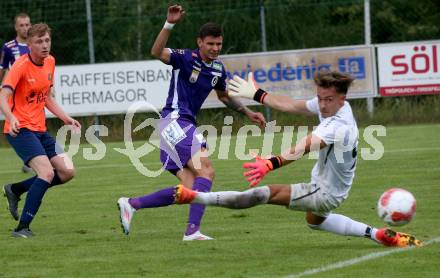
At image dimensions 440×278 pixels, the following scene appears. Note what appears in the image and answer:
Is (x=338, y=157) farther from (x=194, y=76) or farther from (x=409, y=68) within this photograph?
(x=409, y=68)

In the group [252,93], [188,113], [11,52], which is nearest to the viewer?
[252,93]

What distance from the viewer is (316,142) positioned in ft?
24.3

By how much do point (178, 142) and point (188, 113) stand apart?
35cm

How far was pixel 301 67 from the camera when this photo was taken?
2167cm

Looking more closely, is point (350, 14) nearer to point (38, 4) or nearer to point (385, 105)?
point (385, 105)

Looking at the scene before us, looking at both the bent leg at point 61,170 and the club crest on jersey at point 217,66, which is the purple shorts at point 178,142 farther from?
the bent leg at point 61,170

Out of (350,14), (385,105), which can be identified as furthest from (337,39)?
(385,105)

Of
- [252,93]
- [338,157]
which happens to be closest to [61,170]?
[252,93]

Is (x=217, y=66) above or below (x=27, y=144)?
above

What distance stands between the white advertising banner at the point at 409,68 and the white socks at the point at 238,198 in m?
14.2

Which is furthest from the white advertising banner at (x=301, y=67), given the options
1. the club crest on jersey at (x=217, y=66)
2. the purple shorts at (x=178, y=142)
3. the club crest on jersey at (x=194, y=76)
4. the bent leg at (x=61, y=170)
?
the purple shorts at (x=178, y=142)

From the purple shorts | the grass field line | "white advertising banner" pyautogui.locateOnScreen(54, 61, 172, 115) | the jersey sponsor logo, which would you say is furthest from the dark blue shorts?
"white advertising banner" pyautogui.locateOnScreen(54, 61, 172, 115)

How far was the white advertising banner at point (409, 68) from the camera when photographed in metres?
21.2

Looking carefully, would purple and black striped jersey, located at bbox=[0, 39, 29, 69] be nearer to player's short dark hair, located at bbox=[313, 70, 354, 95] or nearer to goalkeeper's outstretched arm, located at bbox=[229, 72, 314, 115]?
goalkeeper's outstretched arm, located at bbox=[229, 72, 314, 115]
